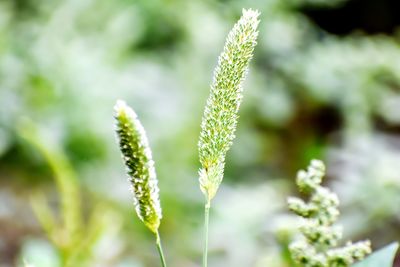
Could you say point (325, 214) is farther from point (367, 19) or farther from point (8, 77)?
point (367, 19)

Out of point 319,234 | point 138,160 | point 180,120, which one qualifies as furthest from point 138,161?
point 180,120

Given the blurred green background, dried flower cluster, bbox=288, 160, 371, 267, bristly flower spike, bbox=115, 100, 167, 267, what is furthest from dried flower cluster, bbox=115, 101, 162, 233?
the blurred green background

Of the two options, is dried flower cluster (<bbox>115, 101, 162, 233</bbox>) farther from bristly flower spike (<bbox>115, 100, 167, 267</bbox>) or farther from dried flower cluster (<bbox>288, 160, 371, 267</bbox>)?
dried flower cluster (<bbox>288, 160, 371, 267</bbox>)

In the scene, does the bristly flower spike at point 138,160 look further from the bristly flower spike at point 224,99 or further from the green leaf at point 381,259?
the green leaf at point 381,259

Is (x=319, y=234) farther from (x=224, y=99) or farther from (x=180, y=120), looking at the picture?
(x=180, y=120)

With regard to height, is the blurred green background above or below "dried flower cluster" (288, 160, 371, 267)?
above

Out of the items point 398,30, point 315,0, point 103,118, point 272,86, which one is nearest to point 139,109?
point 103,118
